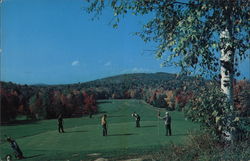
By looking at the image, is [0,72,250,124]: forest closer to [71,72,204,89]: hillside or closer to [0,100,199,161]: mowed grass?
[71,72,204,89]: hillside

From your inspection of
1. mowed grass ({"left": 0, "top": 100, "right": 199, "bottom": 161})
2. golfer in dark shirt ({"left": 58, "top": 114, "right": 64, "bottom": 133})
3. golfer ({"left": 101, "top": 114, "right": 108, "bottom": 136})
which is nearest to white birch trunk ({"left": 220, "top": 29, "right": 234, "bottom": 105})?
mowed grass ({"left": 0, "top": 100, "right": 199, "bottom": 161})

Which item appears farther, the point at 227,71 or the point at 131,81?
the point at 131,81

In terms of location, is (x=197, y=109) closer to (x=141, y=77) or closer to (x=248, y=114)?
(x=248, y=114)

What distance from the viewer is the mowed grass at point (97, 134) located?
13945 mm

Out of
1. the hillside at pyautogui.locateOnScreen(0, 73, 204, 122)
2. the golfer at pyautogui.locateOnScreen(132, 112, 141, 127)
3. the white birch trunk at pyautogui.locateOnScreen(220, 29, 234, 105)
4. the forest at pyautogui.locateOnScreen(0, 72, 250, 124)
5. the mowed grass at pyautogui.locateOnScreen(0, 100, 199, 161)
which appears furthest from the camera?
the golfer at pyautogui.locateOnScreen(132, 112, 141, 127)

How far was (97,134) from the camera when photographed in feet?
56.8

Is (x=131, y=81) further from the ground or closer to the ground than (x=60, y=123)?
further from the ground

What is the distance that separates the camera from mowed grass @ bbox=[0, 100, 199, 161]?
45.8 ft

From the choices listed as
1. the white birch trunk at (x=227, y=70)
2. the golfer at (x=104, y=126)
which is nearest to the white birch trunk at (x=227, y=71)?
the white birch trunk at (x=227, y=70)

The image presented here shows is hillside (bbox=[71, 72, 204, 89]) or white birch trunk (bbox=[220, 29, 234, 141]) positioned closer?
white birch trunk (bbox=[220, 29, 234, 141])

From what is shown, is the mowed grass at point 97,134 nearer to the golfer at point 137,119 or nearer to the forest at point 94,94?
the golfer at point 137,119

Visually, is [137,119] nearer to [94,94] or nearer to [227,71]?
[94,94]

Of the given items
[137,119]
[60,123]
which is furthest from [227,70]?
[60,123]

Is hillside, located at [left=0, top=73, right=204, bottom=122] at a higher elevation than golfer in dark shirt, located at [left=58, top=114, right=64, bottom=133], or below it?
higher
